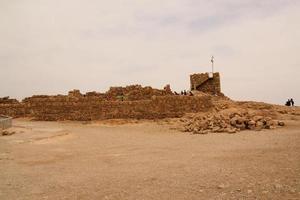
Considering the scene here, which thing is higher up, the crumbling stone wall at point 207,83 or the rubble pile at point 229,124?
the crumbling stone wall at point 207,83

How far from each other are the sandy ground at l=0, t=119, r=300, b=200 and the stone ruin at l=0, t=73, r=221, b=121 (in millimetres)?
6225

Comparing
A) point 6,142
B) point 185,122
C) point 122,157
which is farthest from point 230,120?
point 6,142

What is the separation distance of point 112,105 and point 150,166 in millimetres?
13741

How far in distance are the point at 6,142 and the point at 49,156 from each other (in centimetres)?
392

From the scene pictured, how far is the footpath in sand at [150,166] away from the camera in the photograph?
7.12 m

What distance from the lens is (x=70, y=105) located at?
2419 centimetres

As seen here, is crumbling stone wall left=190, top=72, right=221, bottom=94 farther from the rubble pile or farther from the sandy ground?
the sandy ground

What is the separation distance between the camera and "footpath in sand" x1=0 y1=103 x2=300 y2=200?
712 cm

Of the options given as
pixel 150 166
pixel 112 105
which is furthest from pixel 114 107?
pixel 150 166

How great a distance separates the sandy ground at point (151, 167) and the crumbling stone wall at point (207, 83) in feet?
46.9

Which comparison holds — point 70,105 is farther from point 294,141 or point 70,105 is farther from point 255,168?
point 255,168

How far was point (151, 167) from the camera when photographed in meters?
9.53

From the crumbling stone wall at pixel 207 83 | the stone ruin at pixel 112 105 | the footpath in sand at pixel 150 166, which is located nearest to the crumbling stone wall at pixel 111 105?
the stone ruin at pixel 112 105

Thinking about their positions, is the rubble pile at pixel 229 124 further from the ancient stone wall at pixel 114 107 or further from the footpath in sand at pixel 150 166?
the ancient stone wall at pixel 114 107
